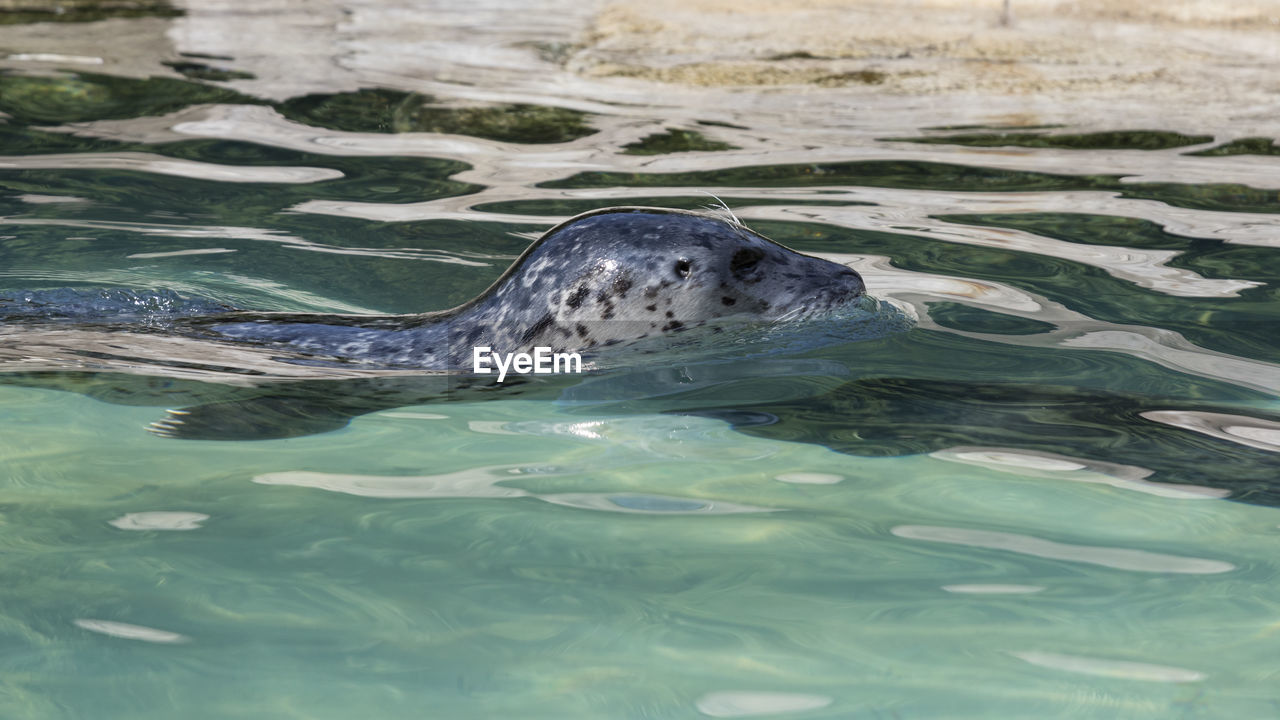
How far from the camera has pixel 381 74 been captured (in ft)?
36.8

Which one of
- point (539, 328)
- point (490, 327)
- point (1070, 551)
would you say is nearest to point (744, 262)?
point (539, 328)

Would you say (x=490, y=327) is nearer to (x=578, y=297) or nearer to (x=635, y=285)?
(x=578, y=297)

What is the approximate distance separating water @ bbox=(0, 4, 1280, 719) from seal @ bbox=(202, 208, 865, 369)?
197 mm

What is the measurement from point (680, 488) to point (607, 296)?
1488 millimetres

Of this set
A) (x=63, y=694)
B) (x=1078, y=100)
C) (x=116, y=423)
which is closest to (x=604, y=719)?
(x=63, y=694)

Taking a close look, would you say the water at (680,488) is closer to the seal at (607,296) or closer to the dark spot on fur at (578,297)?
the seal at (607,296)

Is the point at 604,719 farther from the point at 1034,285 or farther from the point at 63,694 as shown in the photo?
the point at 1034,285

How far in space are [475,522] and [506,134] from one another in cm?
684

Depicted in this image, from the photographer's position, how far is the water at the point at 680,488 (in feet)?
6.87

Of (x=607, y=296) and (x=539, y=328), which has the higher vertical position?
(x=607, y=296)

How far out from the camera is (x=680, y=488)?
9.96 ft

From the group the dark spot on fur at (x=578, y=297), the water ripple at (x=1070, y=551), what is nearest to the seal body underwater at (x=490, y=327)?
the dark spot on fur at (x=578, y=297)

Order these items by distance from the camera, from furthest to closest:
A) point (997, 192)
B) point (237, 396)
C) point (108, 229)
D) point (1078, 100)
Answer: point (1078, 100) → point (997, 192) → point (108, 229) → point (237, 396)

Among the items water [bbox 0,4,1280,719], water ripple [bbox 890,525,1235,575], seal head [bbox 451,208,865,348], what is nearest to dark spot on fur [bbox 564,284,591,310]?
seal head [bbox 451,208,865,348]
